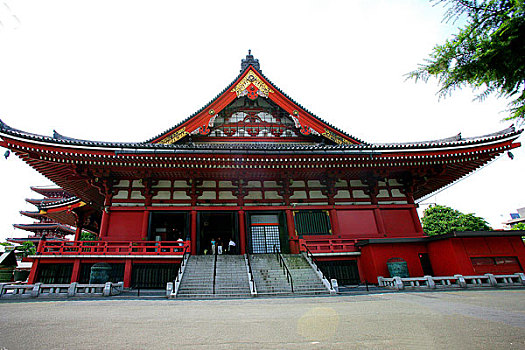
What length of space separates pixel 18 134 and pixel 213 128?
28.9ft

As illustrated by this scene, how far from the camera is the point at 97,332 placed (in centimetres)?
420

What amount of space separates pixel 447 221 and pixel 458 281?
126 feet

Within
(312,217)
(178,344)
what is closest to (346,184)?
(312,217)

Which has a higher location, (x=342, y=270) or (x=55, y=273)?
(x=55, y=273)

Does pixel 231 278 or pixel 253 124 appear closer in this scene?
pixel 231 278

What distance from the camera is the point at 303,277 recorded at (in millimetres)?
10109

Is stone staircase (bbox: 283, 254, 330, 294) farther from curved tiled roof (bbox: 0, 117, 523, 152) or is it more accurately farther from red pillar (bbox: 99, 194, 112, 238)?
red pillar (bbox: 99, 194, 112, 238)

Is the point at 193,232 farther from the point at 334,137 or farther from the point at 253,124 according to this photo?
the point at 334,137

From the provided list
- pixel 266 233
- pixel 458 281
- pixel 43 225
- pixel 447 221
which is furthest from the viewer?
pixel 43 225

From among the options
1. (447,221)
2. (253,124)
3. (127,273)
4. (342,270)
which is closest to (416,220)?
(342,270)

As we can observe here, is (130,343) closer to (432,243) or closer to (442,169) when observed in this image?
(432,243)

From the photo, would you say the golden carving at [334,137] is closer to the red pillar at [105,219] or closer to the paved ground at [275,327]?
the paved ground at [275,327]

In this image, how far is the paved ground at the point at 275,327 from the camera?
11.7ft

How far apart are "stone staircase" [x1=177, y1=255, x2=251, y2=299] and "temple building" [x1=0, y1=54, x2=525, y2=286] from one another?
1.23 meters
